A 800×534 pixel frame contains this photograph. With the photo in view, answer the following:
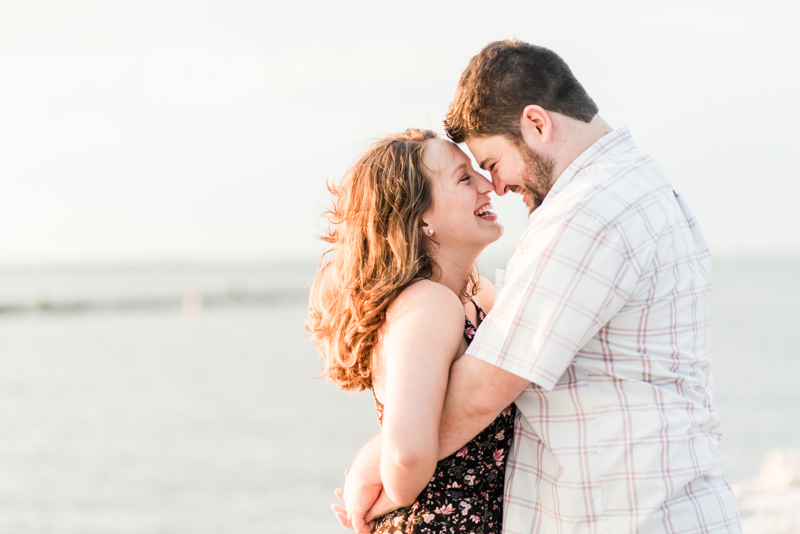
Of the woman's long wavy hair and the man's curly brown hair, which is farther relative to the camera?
the woman's long wavy hair

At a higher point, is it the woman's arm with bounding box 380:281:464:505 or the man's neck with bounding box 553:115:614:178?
the man's neck with bounding box 553:115:614:178

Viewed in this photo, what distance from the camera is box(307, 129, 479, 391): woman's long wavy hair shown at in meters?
2.14

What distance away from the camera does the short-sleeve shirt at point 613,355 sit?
1624mm

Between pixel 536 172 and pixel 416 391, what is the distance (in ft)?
2.48

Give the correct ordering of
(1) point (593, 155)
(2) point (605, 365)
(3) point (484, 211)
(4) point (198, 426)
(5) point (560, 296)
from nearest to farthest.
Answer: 1. (5) point (560, 296)
2. (2) point (605, 365)
3. (1) point (593, 155)
4. (3) point (484, 211)
5. (4) point (198, 426)

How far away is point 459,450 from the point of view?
2.01 meters

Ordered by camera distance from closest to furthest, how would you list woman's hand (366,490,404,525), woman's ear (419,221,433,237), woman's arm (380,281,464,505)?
woman's arm (380,281,464,505) → woman's hand (366,490,404,525) → woman's ear (419,221,433,237)

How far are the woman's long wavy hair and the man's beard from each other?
34 centimetres

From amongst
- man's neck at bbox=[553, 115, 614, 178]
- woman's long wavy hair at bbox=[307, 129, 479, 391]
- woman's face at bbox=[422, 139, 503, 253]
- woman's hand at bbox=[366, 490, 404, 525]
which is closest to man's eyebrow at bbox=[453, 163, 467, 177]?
woman's face at bbox=[422, 139, 503, 253]

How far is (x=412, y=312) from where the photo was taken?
6.44ft

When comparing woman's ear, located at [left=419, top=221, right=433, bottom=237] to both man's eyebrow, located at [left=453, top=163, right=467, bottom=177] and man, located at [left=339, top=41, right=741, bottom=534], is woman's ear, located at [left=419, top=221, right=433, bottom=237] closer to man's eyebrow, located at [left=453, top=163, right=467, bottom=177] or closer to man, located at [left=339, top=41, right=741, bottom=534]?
man's eyebrow, located at [left=453, top=163, right=467, bottom=177]

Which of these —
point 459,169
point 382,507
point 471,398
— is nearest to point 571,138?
point 459,169

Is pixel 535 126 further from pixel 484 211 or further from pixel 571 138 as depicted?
pixel 484 211

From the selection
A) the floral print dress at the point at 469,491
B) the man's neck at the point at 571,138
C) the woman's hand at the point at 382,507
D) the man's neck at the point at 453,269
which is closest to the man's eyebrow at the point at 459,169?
the man's neck at the point at 453,269
